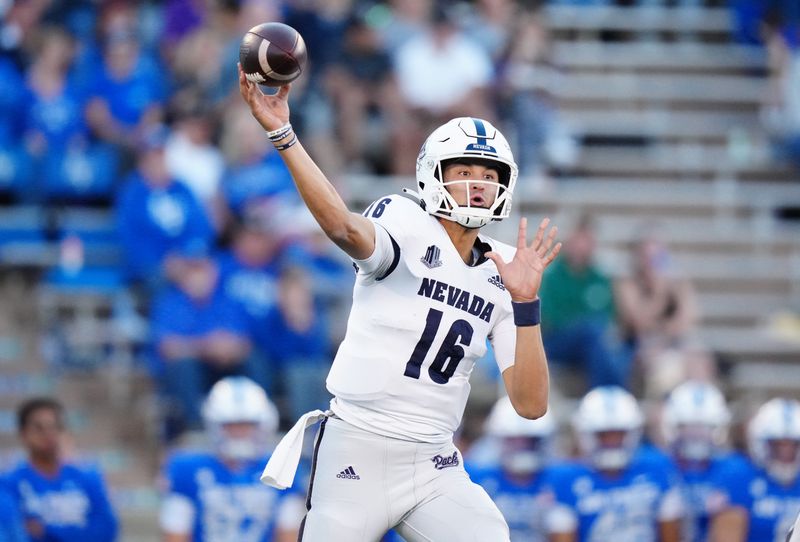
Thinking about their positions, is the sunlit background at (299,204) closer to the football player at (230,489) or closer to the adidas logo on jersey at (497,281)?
the football player at (230,489)

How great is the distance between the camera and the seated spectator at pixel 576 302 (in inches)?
435

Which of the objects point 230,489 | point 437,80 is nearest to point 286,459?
point 230,489

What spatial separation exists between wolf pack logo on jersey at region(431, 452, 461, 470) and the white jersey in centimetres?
7

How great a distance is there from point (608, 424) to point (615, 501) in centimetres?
43

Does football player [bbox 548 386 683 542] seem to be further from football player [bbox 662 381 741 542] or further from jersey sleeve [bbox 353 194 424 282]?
jersey sleeve [bbox 353 194 424 282]

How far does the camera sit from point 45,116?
11.4 metres

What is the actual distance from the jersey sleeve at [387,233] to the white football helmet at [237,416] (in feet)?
10.6

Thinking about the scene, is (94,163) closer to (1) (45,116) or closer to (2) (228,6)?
(1) (45,116)

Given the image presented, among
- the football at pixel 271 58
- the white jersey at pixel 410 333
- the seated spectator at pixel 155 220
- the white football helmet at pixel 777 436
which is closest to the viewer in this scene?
the football at pixel 271 58

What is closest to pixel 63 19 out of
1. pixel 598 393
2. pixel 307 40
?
pixel 307 40

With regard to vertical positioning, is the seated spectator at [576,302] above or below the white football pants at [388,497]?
above

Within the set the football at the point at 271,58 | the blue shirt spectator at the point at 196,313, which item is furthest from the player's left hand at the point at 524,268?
the blue shirt spectator at the point at 196,313

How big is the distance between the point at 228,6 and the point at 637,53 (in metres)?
3.93

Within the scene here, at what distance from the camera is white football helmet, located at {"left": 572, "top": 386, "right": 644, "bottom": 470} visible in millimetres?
9055
